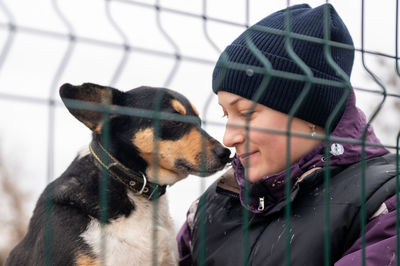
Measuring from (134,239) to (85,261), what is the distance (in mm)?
285

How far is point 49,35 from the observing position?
1407 millimetres

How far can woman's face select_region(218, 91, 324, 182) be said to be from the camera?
2.78 meters

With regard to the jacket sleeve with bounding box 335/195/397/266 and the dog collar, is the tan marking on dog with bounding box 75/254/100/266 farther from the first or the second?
the jacket sleeve with bounding box 335/195/397/266

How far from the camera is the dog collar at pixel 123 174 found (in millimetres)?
2987

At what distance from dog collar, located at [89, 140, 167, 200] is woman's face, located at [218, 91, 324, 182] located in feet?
1.77

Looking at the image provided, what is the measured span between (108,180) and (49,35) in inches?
65.0

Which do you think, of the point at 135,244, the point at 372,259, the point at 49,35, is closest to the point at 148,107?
the point at 135,244

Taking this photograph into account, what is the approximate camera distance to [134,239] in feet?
9.71

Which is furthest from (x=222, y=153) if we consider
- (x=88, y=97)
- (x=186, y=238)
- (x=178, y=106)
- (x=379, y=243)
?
(x=379, y=243)

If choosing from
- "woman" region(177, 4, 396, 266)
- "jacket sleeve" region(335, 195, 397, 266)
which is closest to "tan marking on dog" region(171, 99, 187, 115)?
"woman" region(177, 4, 396, 266)

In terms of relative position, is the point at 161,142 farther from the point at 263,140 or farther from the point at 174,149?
the point at 263,140

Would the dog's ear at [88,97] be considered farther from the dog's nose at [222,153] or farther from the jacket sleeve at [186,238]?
the jacket sleeve at [186,238]

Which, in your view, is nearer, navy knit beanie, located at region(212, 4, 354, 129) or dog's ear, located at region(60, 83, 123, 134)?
dog's ear, located at region(60, 83, 123, 134)

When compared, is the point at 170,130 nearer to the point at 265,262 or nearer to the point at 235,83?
the point at 235,83
